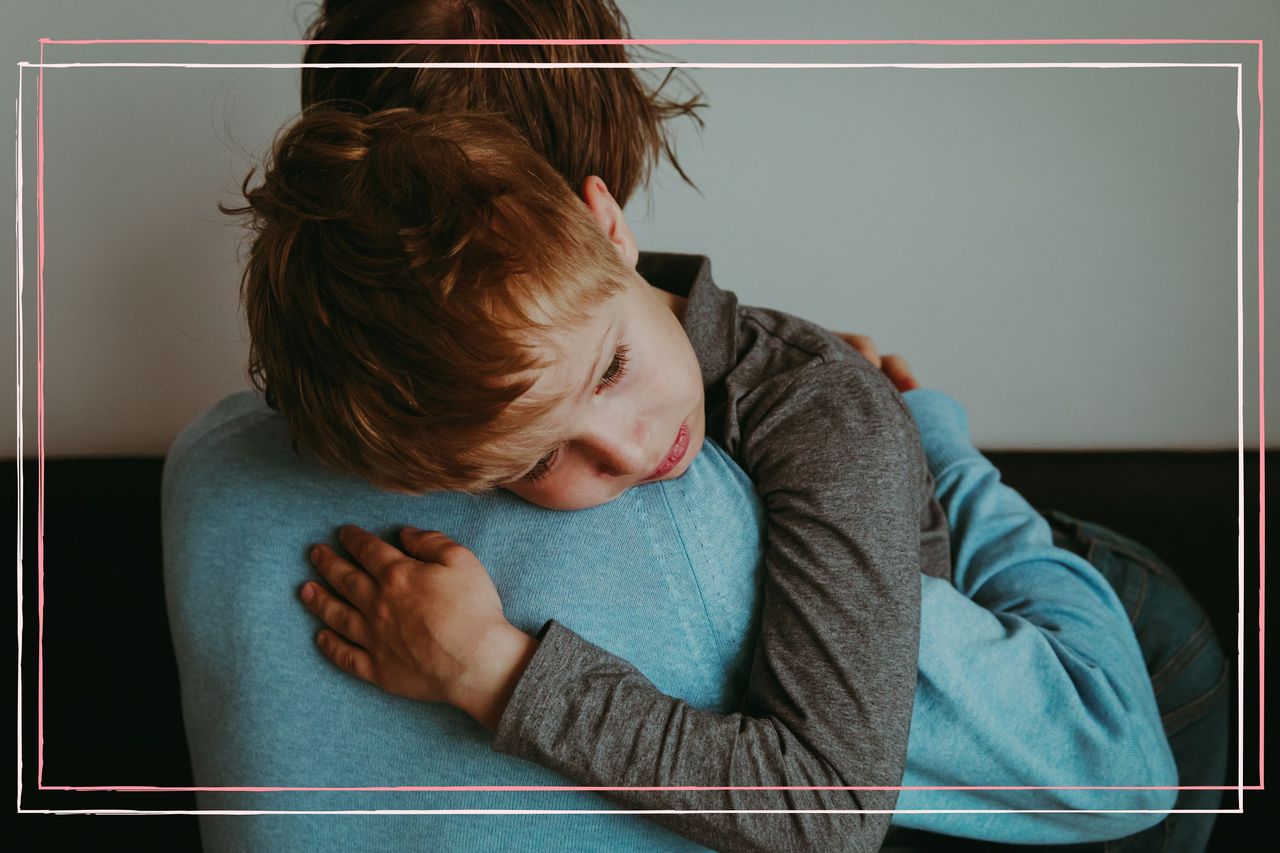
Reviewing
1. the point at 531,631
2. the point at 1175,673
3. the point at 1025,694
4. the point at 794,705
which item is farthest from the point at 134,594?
the point at 1175,673

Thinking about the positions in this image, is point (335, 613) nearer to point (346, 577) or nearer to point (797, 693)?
point (346, 577)

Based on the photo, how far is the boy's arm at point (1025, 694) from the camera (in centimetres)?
75

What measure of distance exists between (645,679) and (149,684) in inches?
31.6

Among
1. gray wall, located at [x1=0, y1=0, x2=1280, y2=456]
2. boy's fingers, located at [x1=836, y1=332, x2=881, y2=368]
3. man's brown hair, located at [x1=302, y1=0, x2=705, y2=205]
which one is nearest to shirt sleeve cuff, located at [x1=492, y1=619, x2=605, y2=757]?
man's brown hair, located at [x1=302, y1=0, x2=705, y2=205]

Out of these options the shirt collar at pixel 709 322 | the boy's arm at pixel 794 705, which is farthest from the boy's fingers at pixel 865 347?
the boy's arm at pixel 794 705

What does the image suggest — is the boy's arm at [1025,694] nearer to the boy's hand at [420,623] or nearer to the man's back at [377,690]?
the man's back at [377,690]

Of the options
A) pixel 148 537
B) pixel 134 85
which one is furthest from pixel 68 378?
pixel 134 85

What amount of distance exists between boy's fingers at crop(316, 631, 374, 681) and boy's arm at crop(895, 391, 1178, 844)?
0.39 meters

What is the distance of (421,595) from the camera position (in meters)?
0.66

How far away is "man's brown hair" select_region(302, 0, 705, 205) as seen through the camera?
78 centimetres

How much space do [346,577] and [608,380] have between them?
223 millimetres

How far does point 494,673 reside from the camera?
0.64 m

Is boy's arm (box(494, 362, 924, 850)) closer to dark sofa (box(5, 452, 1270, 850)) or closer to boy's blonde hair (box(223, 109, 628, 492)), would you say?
boy's blonde hair (box(223, 109, 628, 492))

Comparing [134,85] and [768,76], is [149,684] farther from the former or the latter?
[768,76]
